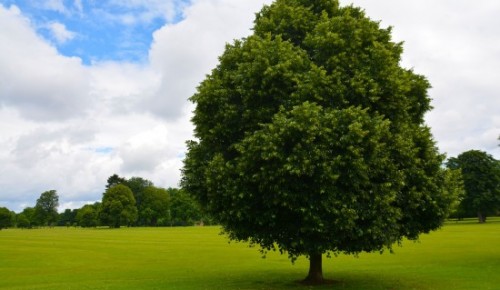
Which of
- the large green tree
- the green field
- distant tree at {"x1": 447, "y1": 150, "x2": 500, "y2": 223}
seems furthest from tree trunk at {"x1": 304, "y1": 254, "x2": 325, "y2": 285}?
distant tree at {"x1": 447, "y1": 150, "x2": 500, "y2": 223}

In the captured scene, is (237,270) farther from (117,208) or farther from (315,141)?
(117,208)

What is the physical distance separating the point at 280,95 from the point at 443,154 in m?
11.2

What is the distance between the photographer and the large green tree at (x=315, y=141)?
21328 mm

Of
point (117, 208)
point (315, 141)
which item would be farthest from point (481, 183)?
point (117, 208)

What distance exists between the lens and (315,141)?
843 inches

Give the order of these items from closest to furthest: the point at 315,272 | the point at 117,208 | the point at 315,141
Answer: the point at 315,141 → the point at 315,272 → the point at 117,208

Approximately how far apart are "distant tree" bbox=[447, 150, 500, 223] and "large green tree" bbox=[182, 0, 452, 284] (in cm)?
10290

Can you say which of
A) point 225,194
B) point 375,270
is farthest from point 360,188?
point 375,270

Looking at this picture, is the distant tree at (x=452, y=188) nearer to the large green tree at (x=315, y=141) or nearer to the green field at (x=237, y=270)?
the large green tree at (x=315, y=141)

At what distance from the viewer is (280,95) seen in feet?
78.9

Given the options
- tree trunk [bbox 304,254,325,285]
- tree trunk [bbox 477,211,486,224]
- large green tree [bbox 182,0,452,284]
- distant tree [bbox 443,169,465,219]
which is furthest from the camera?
tree trunk [bbox 477,211,486,224]

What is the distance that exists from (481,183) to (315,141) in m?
114

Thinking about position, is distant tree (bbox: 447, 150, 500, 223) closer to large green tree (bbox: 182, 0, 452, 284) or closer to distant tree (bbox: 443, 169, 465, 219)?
distant tree (bbox: 443, 169, 465, 219)

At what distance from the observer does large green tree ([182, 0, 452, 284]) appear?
70.0 feet
